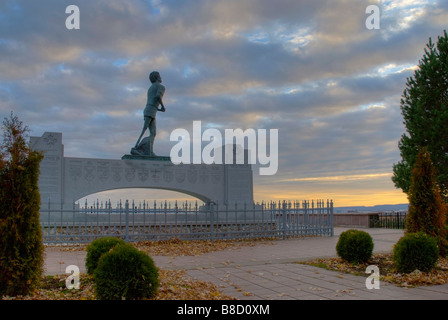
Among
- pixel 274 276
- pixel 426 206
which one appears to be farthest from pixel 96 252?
pixel 426 206

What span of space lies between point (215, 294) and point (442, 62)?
17.1 meters

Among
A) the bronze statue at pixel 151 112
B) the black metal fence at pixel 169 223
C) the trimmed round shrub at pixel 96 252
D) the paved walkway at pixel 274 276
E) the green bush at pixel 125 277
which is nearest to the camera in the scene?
the green bush at pixel 125 277

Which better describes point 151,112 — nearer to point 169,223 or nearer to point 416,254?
point 169,223

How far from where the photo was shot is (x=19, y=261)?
17.9 ft

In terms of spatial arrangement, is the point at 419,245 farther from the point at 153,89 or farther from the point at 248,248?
the point at 153,89

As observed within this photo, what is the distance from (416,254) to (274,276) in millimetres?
2882

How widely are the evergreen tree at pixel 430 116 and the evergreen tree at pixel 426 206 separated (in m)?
8.67

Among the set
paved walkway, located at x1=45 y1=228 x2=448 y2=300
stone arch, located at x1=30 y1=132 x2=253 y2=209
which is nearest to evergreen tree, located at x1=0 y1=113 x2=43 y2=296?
paved walkway, located at x1=45 y1=228 x2=448 y2=300

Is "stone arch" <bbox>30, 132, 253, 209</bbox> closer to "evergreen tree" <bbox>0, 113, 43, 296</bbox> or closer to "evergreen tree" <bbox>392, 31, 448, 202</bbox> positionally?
"evergreen tree" <bbox>392, 31, 448, 202</bbox>

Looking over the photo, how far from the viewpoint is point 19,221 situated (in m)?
5.58

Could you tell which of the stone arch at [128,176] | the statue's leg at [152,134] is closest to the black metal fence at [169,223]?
the stone arch at [128,176]

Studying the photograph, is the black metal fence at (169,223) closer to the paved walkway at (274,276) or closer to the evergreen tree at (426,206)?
the paved walkway at (274,276)

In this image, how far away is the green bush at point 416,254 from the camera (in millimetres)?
7555
